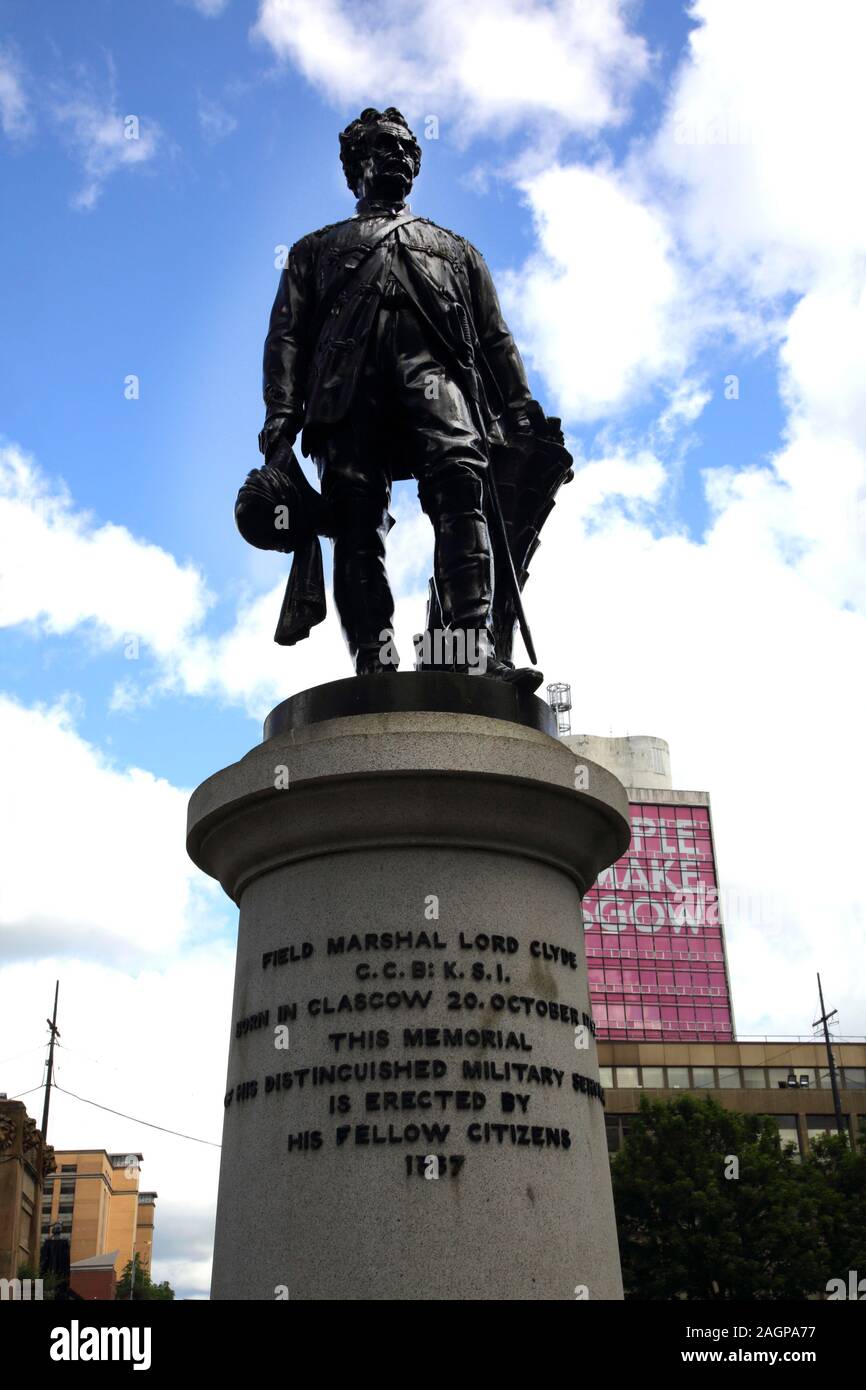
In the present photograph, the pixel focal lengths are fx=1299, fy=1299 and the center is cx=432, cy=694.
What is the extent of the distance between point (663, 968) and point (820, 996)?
46.9m

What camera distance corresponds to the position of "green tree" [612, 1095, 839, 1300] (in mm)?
35031

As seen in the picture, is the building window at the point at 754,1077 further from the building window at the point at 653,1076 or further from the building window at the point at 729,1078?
the building window at the point at 653,1076

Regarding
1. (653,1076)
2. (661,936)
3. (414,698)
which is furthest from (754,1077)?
(414,698)

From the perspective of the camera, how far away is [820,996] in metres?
57.2

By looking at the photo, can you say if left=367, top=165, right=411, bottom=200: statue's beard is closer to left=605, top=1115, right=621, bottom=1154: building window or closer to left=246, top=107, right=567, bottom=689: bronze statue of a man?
left=246, top=107, right=567, bottom=689: bronze statue of a man

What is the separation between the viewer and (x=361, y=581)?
8102mm

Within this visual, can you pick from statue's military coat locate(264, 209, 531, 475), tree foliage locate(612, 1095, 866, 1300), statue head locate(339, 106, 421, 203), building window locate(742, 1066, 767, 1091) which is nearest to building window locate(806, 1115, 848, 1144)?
building window locate(742, 1066, 767, 1091)

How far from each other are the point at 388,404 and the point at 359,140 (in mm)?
2198

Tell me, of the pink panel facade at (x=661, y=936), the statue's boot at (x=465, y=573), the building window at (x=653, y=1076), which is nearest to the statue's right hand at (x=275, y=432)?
the statue's boot at (x=465, y=573)

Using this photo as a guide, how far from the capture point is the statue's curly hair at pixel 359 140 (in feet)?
29.2

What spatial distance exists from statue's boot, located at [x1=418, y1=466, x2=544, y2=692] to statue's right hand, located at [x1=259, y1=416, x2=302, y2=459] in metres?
1.01
